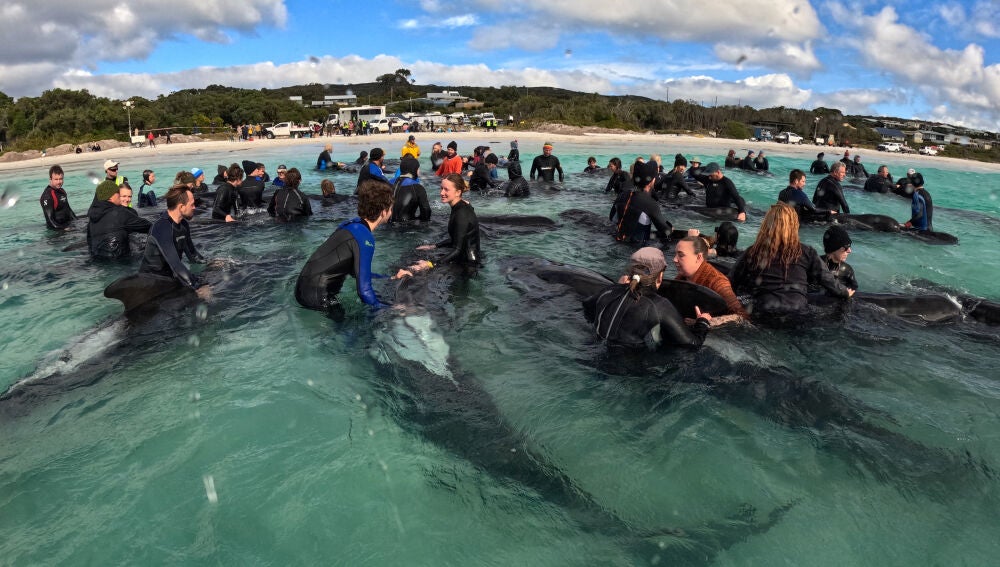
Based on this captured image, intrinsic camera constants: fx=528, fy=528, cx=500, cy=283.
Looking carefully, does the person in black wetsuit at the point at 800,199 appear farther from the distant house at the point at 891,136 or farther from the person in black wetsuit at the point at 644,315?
the distant house at the point at 891,136

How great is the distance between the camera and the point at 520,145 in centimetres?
4494

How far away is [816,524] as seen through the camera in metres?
3.59

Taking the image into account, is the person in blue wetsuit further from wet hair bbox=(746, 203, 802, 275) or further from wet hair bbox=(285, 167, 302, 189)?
wet hair bbox=(285, 167, 302, 189)

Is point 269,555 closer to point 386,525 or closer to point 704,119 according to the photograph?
point 386,525


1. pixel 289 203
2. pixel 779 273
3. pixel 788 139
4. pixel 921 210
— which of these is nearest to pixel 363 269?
pixel 779 273

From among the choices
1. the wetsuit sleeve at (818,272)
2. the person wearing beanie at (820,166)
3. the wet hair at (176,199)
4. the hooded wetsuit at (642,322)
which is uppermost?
the person wearing beanie at (820,166)

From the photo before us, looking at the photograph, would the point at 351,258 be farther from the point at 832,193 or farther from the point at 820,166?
the point at 820,166

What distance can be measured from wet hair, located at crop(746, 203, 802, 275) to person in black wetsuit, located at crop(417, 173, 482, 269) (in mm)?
3805

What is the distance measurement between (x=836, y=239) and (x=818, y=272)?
665mm

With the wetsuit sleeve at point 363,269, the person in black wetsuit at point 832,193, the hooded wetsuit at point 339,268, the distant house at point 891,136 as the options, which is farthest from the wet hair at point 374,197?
the distant house at point 891,136

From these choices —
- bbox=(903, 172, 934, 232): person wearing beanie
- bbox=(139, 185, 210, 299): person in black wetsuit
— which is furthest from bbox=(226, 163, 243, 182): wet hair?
bbox=(903, 172, 934, 232): person wearing beanie

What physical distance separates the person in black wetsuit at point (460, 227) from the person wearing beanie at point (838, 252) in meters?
4.62

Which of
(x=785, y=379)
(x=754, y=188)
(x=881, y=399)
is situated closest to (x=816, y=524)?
(x=785, y=379)

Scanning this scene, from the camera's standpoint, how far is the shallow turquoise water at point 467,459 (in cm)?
344
